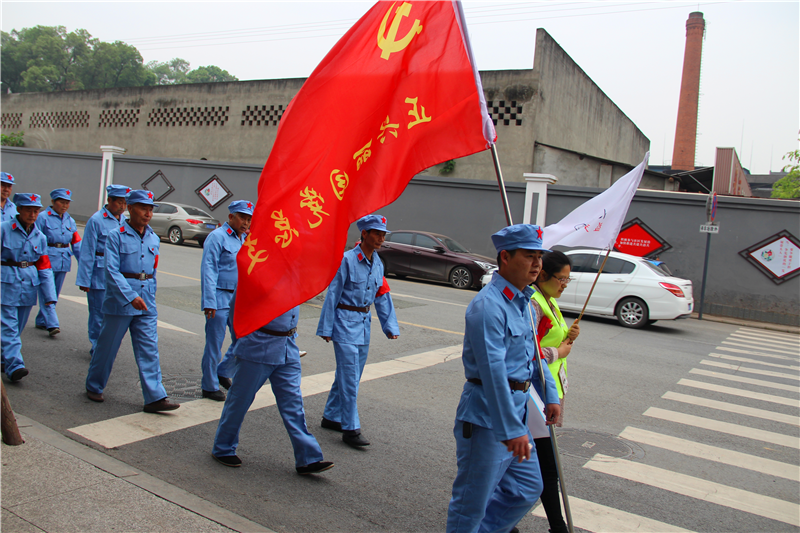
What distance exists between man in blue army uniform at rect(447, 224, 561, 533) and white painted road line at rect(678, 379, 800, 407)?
19.4 ft

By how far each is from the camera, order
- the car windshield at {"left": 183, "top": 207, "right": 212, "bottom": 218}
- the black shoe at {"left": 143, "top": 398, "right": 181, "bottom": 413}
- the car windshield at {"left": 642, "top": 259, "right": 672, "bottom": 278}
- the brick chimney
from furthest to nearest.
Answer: the brick chimney
the car windshield at {"left": 183, "top": 207, "right": 212, "bottom": 218}
the car windshield at {"left": 642, "top": 259, "right": 672, "bottom": 278}
the black shoe at {"left": 143, "top": 398, "right": 181, "bottom": 413}

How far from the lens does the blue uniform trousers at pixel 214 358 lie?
19.4 feet

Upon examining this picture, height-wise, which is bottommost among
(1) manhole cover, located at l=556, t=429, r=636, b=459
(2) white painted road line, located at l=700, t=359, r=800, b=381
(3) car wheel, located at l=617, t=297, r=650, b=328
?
(2) white painted road line, located at l=700, t=359, r=800, b=381

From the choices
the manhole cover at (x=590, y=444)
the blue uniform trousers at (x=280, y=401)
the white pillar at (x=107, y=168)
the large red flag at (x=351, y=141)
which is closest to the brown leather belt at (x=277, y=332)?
the blue uniform trousers at (x=280, y=401)

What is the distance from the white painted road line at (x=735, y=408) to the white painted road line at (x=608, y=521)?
11.8 feet

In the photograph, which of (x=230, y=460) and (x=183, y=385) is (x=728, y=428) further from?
(x=183, y=385)

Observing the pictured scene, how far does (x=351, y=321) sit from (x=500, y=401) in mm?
2512

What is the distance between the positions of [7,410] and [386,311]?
3.05 metres

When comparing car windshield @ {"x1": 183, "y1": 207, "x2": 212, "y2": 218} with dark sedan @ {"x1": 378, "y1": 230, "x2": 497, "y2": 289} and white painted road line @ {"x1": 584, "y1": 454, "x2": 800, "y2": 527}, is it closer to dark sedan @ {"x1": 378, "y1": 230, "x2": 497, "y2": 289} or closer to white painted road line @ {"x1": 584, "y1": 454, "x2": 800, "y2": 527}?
dark sedan @ {"x1": 378, "y1": 230, "x2": 497, "y2": 289}

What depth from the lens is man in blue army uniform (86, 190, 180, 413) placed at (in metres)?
5.27

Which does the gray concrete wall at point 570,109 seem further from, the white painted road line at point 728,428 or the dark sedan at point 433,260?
the white painted road line at point 728,428

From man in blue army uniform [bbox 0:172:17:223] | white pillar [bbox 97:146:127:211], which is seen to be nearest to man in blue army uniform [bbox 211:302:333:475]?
man in blue army uniform [bbox 0:172:17:223]

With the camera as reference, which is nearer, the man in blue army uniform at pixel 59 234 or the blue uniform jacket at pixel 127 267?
the blue uniform jacket at pixel 127 267

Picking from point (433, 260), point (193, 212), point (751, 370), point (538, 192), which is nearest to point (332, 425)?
point (751, 370)
